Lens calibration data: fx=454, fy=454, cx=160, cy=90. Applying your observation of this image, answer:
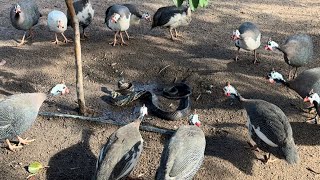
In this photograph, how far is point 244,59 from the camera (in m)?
7.20

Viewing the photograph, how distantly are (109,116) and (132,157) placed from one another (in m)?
1.40

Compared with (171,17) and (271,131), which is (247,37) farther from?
(271,131)

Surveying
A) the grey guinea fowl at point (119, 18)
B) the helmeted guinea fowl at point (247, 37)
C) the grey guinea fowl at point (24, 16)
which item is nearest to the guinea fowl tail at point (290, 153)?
the helmeted guinea fowl at point (247, 37)

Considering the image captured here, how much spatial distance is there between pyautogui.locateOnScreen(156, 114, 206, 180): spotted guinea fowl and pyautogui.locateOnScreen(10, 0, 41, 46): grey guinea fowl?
155 inches

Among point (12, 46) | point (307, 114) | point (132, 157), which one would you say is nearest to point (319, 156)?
point (307, 114)

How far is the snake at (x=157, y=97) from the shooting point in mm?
5727

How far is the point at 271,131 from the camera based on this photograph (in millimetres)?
4785

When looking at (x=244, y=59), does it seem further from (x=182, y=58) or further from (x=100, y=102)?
(x=100, y=102)

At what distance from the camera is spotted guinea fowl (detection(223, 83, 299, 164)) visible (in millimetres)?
4676

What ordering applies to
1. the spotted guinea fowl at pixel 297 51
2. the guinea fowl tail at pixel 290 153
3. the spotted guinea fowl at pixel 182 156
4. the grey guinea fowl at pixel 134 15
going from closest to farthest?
the spotted guinea fowl at pixel 182 156, the guinea fowl tail at pixel 290 153, the spotted guinea fowl at pixel 297 51, the grey guinea fowl at pixel 134 15

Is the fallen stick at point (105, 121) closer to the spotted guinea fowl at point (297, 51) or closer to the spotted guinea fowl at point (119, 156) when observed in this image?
the spotted guinea fowl at point (119, 156)

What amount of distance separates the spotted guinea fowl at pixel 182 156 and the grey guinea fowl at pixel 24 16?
3944mm

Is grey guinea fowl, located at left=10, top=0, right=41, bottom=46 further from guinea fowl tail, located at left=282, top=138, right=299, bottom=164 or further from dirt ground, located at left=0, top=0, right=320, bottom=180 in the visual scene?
guinea fowl tail, located at left=282, top=138, right=299, bottom=164

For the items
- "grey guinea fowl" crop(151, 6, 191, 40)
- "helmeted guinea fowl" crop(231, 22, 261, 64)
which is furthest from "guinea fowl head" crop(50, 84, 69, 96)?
"helmeted guinea fowl" crop(231, 22, 261, 64)
